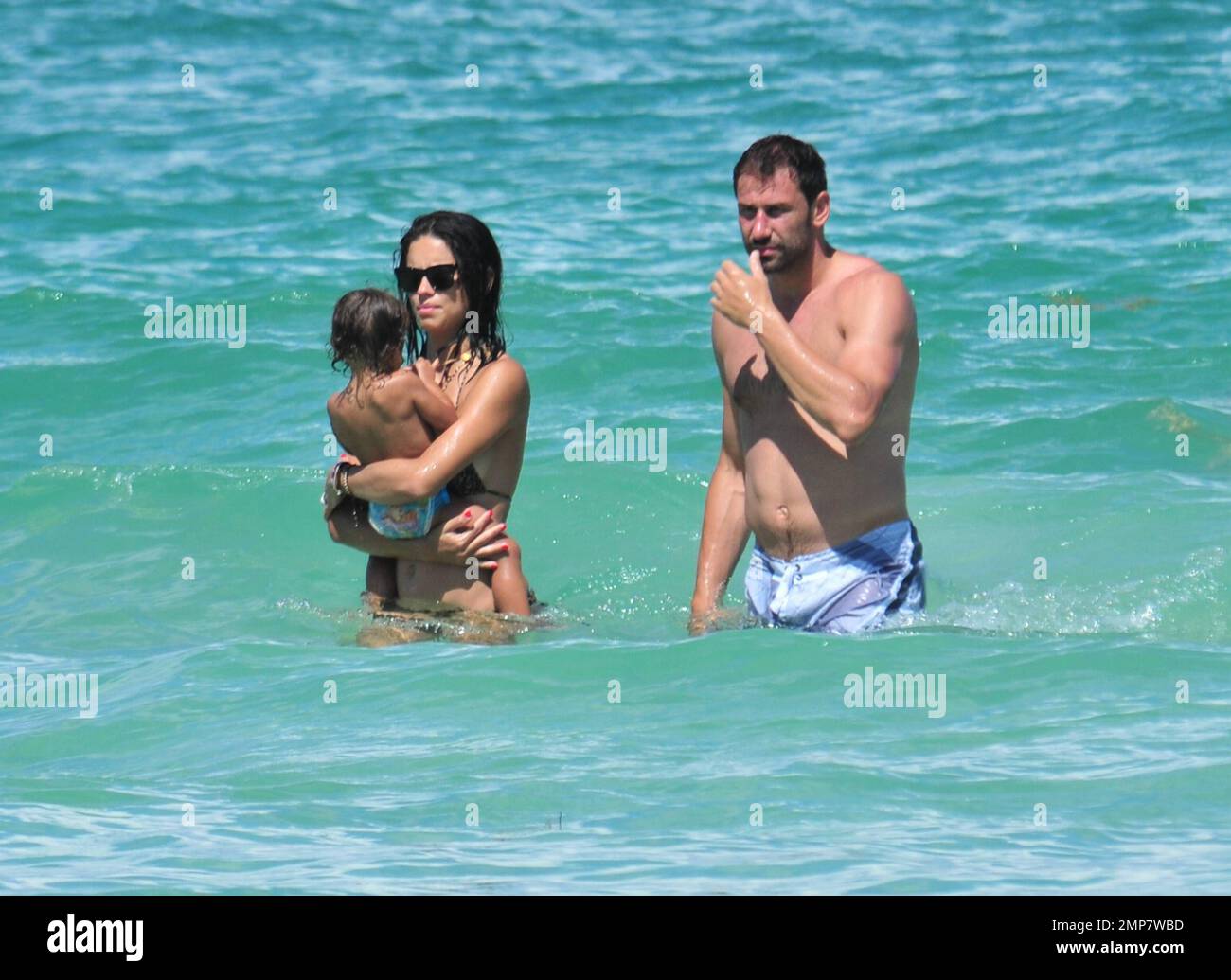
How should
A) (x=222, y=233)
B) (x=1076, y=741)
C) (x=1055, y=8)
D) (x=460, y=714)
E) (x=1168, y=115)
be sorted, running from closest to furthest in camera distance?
(x=1076, y=741), (x=460, y=714), (x=222, y=233), (x=1168, y=115), (x=1055, y=8)

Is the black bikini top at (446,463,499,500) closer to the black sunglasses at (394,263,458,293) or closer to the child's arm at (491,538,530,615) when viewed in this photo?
the child's arm at (491,538,530,615)

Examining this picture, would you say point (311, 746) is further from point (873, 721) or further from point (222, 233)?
point (222, 233)

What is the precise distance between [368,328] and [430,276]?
17.2 inches

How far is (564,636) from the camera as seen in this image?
666 cm

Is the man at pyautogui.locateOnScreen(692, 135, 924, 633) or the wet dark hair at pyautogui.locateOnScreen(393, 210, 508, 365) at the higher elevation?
the wet dark hair at pyautogui.locateOnScreen(393, 210, 508, 365)

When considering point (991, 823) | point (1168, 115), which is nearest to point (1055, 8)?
point (1168, 115)

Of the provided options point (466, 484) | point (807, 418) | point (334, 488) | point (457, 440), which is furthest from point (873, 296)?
point (334, 488)

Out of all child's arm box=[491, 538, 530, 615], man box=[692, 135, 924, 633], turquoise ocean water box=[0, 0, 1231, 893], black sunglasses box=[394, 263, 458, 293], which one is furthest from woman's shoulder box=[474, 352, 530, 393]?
turquoise ocean water box=[0, 0, 1231, 893]

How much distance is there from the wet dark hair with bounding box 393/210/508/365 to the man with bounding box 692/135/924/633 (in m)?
0.74

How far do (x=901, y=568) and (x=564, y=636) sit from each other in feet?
4.09

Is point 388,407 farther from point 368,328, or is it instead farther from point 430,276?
point 430,276

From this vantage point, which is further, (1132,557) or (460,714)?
(1132,557)

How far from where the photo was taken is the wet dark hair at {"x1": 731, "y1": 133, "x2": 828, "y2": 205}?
5.83 m
